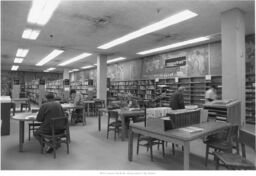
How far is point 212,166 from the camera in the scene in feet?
10.0

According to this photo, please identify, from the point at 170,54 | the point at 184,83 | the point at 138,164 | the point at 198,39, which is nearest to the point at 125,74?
the point at 170,54

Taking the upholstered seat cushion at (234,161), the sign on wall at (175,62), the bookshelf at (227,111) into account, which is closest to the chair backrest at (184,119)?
the upholstered seat cushion at (234,161)

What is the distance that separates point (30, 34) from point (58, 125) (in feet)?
14.2

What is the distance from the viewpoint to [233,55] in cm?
412

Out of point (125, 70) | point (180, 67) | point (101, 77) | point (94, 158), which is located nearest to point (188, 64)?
point (180, 67)

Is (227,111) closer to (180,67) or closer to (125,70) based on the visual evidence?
(180,67)

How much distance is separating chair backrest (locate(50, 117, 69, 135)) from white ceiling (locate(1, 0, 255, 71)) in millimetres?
2543

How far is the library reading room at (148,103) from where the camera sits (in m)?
2.98

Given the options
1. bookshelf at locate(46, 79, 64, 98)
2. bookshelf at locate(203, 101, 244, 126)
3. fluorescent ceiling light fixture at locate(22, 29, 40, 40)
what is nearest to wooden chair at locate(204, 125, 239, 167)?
bookshelf at locate(203, 101, 244, 126)

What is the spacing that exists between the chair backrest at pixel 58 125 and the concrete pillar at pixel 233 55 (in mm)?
3642

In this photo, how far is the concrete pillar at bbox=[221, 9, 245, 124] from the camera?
408 cm

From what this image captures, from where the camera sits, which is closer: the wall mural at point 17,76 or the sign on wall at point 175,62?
the sign on wall at point 175,62

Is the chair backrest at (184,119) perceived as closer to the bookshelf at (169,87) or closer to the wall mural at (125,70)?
the bookshelf at (169,87)

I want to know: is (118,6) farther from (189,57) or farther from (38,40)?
(189,57)
